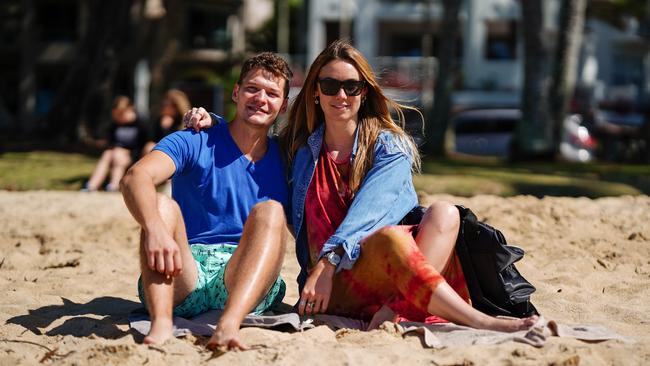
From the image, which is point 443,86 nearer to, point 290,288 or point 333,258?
point 290,288

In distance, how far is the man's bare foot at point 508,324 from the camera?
3846mm

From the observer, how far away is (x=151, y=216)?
149 inches

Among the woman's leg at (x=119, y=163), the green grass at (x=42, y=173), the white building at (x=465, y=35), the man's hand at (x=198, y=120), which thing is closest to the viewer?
the man's hand at (x=198, y=120)

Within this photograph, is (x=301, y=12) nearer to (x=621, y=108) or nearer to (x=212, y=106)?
(x=212, y=106)

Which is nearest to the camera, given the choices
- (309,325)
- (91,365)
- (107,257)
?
(91,365)

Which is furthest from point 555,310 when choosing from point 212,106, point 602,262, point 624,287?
point 212,106

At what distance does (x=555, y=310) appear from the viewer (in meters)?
4.73

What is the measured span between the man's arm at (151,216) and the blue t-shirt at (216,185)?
265 millimetres

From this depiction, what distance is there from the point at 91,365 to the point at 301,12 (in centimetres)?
3487

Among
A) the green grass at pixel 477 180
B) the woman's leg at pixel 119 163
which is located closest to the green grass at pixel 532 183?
the green grass at pixel 477 180

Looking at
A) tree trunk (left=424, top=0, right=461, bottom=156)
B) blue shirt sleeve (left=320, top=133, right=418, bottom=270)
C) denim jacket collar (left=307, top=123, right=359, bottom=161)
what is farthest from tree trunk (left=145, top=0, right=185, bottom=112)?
blue shirt sleeve (left=320, top=133, right=418, bottom=270)

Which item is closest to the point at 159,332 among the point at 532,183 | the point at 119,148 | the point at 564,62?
the point at 532,183

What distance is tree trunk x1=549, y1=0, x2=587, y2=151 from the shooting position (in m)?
15.6

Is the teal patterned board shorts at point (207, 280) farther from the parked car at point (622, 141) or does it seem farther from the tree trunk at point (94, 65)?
the parked car at point (622, 141)
